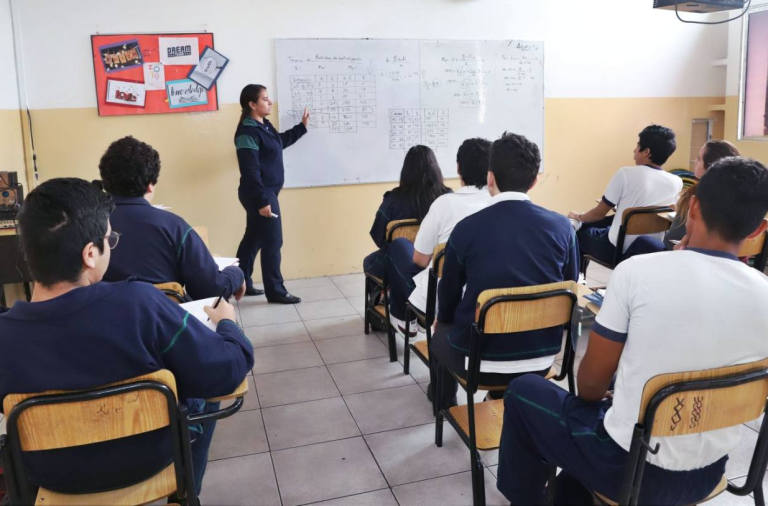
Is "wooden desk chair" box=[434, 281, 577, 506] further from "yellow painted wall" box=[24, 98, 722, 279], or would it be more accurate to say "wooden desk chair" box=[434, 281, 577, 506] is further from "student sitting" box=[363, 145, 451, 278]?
"yellow painted wall" box=[24, 98, 722, 279]

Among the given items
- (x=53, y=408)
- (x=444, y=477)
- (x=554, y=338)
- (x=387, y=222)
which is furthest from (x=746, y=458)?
(x=53, y=408)

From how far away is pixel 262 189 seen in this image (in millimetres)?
4523

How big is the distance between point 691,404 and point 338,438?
164 cm

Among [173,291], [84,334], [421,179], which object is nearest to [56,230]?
[84,334]

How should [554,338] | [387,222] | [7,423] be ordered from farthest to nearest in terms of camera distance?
[387,222]
[554,338]
[7,423]

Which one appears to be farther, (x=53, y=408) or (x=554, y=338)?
(x=554, y=338)

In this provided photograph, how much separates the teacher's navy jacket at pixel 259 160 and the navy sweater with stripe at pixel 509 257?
2.58m

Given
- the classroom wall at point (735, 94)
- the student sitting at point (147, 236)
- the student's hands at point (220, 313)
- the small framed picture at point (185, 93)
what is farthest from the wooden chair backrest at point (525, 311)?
the classroom wall at point (735, 94)

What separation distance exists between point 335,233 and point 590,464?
3.97 metres

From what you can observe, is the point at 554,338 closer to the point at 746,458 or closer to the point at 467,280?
the point at 467,280

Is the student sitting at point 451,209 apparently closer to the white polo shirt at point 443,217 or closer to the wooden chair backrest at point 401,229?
the white polo shirt at point 443,217

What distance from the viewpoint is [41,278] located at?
55.6 inches

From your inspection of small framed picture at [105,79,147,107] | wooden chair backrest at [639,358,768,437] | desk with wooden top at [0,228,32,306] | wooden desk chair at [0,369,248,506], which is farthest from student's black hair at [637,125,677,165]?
desk with wooden top at [0,228,32,306]

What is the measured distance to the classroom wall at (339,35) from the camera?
4.57 m
